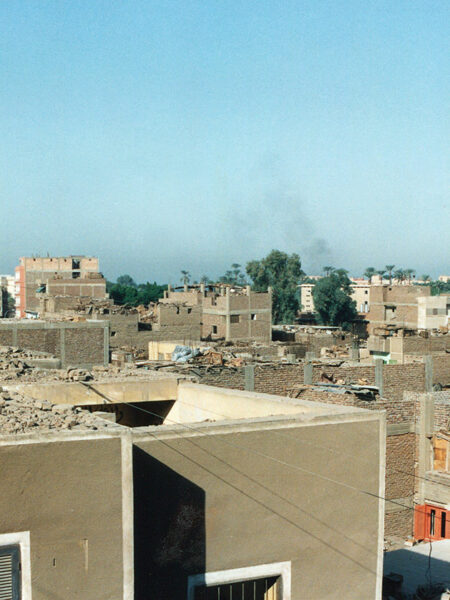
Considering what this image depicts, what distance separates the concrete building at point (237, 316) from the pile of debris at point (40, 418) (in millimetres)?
35659

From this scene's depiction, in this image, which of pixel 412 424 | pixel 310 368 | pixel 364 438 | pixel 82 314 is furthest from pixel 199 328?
pixel 364 438

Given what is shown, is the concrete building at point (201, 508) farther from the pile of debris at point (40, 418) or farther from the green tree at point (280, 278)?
the green tree at point (280, 278)

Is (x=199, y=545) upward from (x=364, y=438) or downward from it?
downward

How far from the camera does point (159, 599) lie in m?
7.22

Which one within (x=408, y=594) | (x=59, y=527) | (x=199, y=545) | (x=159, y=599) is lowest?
(x=408, y=594)

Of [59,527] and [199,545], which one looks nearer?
[59,527]

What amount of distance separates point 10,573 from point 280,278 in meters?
69.0

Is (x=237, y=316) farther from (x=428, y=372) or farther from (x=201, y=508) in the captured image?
(x=201, y=508)

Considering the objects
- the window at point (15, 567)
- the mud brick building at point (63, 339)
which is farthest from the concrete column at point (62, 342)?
the window at point (15, 567)

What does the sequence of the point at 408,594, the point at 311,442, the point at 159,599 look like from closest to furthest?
the point at 159,599, the point at 311,442, the point at 408,594

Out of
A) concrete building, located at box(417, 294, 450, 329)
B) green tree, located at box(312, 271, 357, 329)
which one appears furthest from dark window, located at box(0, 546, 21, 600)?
green tree, located at box(312, 271, 357, 329)

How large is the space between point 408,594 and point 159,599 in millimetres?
4754

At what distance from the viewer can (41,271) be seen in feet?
233

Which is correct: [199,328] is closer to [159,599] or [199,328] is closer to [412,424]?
[412,424]
